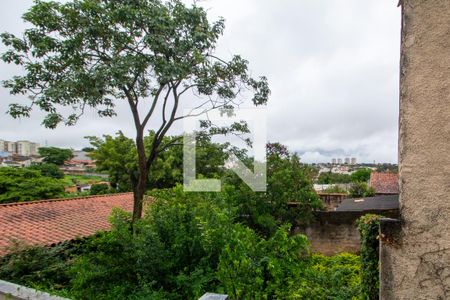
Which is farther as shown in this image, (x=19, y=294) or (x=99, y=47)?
(x=99, y=47)

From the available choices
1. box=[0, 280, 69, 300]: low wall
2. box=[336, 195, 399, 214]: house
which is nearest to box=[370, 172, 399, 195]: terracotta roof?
box=[336, 195, 399, 214]: house

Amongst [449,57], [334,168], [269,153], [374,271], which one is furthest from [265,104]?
[334,168]

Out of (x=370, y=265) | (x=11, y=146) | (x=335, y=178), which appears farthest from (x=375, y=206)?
(x=11, y=146)

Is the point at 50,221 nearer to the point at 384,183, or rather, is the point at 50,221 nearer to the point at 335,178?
the point at 384,183

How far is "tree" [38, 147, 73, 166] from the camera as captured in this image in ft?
98.0

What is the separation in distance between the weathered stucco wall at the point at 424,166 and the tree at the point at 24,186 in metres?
17.9

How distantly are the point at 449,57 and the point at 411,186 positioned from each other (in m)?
0.66

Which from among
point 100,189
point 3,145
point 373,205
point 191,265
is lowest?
point 100,189

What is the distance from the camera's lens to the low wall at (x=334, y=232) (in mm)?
8648

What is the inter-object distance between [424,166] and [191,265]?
3680 mm

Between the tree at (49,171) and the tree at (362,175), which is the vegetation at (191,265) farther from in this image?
the tree at (362,175)

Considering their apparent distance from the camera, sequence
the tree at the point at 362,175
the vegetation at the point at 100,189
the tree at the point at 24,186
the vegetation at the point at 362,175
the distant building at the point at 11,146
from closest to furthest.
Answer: the tree at the point at 24,186 → the vegetation at the point at 100,189 → the vegetation at the point at 362,175 → the tree at the point at 362,175 → the distant building at the point at 11,146

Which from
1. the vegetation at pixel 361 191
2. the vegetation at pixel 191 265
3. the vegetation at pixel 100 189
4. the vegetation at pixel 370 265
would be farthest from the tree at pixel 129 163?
the vegetation at pixel 370 265

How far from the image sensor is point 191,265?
14.5 feet
